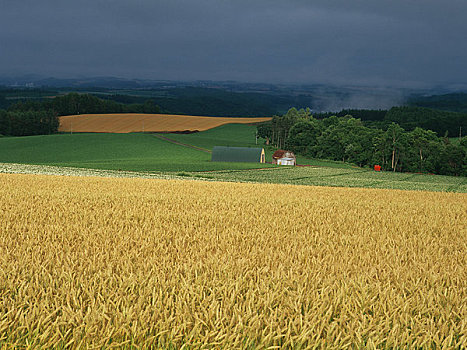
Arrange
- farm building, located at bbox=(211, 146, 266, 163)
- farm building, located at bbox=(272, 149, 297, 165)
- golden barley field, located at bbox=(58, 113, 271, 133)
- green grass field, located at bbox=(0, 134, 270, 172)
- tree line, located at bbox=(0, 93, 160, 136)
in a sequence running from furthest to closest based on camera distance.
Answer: golden barley field, located at bbox=(58, 113, 271, 133)
tree line, located at bbox=(0, 93, 160, 136)
farm building, located at bbox=(272, 149, 297, 165)
farm building, located at bbox=(211, 146, 266, 163)
green grass field, located at bbox=(0, 134, 270, 172)

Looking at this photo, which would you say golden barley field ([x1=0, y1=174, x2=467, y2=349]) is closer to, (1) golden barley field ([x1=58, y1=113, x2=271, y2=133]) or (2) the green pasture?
(2) the green pasture

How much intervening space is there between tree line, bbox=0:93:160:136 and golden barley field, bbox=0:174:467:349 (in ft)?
390

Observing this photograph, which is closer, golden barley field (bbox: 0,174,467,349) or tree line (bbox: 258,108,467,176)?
golden barley field (bbox: 0,174,467,349)

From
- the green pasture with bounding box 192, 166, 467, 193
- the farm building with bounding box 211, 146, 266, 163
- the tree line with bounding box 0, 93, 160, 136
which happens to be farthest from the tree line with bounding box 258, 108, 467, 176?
the tree line with bounding box 0, 93, 160, 136

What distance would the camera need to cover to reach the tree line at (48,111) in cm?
11431

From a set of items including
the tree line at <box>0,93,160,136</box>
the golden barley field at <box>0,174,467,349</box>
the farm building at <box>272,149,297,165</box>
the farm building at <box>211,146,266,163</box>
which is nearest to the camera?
the golden barley field at <box>0,174,467,349</box>

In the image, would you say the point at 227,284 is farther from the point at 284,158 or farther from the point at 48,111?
the point at 48,111

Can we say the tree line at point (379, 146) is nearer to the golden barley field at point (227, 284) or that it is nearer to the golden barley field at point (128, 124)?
the golden barley field at point (128, 124)

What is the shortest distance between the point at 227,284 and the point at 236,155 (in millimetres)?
72583

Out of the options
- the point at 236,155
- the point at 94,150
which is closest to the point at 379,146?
the point at 236,155

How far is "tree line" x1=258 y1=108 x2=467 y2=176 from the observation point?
8031 centimetres

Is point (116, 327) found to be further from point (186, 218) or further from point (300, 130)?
point (300, 130)

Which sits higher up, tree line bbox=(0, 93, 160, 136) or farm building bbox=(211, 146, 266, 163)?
tree line bbox=(0, 93, 160, 136)

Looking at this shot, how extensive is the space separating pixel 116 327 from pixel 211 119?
142 metres
